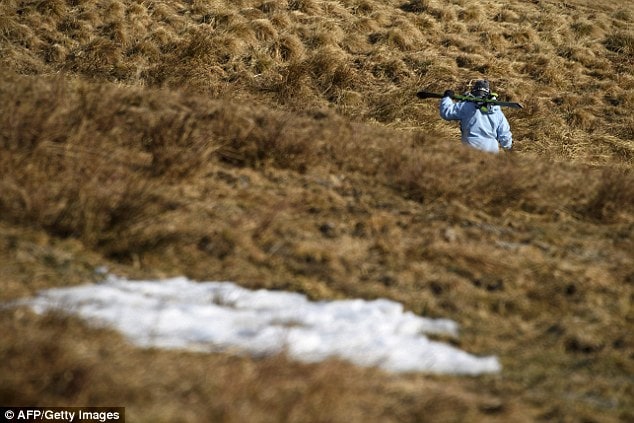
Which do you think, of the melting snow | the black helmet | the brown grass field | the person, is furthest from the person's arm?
the melting snow

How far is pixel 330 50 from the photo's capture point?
15656mm

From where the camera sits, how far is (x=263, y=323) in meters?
4.02

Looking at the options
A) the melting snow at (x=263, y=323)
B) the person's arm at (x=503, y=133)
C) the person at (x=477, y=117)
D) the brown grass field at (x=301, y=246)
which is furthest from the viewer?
the person's arm at (x=503, y=133)

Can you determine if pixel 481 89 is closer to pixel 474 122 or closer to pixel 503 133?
pixel 474 122

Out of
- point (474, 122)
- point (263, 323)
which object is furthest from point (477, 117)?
point (263, 323)

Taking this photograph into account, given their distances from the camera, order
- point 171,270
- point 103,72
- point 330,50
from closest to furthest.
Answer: point 171,270
point 103,72
point 330,50

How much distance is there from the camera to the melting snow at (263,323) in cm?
365

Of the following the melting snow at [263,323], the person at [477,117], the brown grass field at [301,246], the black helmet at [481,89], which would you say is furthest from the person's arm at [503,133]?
the melting snow at [263,323]

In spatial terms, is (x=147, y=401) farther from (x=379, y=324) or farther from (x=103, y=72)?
(x=103, y=72)

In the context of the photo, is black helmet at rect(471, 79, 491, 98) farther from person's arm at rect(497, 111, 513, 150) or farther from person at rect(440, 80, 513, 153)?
person's arm at rect(497, 111, 513, 150)

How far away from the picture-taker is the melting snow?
365 cm

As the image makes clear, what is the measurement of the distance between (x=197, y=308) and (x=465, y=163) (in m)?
3.90

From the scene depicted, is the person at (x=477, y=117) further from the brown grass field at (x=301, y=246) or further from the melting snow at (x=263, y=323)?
the melting snow at (x=263, y=323)

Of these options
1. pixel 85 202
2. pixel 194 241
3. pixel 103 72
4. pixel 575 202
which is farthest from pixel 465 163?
pixel 103 72
